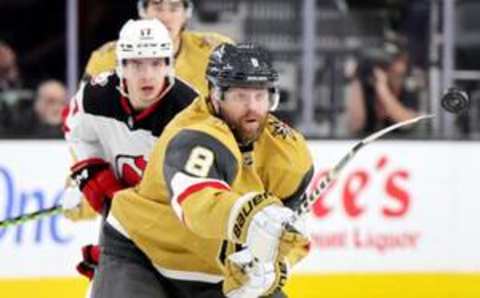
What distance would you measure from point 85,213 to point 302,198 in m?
1.66

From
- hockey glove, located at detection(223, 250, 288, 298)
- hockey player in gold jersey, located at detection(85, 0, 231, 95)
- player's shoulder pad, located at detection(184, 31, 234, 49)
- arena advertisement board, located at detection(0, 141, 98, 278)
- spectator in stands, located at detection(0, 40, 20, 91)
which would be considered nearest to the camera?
hockey glove, located at detection(223, 250, 288, 298)

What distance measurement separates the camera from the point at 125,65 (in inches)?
170

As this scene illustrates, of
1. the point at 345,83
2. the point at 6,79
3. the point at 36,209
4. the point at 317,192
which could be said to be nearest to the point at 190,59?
the point at 36,209

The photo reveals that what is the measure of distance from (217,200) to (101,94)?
1.31 meters

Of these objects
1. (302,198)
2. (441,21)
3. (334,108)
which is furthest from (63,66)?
(302,198)

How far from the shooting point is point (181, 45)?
496 cm

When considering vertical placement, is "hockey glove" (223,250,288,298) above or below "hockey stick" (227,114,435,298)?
below

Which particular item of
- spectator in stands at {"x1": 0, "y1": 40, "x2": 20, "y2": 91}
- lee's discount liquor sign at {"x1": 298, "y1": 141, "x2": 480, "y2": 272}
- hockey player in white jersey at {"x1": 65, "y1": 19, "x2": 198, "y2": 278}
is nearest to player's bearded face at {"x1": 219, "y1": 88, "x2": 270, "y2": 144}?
hockey player in white jersey at {"x1": 65, "y1": 19, "x2": 198, "y2": 278}

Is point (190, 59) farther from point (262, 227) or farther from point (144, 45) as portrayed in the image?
point (262, 227)

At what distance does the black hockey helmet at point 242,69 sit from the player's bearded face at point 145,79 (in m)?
0.75

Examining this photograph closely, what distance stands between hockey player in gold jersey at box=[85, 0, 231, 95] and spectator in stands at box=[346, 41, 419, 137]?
83.5 inches

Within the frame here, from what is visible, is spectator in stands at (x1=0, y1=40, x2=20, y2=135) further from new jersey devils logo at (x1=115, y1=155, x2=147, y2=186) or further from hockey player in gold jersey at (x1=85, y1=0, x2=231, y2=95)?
new jersey devils logo at (x1=115, y1=155, x2=147, y2=186)

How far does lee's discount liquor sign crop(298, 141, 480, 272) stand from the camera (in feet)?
20.1

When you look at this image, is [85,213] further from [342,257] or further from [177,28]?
[342,257]
